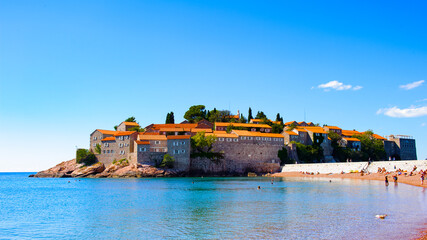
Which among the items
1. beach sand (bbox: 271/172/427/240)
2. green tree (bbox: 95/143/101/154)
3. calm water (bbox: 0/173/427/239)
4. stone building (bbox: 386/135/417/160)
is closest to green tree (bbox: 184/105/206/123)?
green tree (bbox: 95/143/101/154)

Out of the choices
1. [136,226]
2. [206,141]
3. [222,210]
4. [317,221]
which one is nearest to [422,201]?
[317,221]

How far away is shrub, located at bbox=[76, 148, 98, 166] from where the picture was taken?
82131mm

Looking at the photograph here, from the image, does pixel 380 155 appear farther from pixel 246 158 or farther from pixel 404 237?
pixel 404 237

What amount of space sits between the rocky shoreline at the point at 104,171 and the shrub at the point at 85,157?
1180 millimetres

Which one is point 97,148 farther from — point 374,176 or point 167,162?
point 374,176

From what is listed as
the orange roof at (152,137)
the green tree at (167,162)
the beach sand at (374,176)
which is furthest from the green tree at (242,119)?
the green tree at (167,162)

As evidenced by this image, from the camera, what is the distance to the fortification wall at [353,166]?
47.8m

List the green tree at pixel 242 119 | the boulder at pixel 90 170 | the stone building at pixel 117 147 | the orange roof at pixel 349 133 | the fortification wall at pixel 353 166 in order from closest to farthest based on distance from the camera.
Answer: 1. the fortification wall at pixel 353 166
2. the stone building at pixel 117 147
3. the boulder at pixel 90 170
4. the orange roof at pixel 349 133
5. the green tree at pixel 242 119

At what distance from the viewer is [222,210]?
942 inches

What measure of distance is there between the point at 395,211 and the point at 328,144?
227ft

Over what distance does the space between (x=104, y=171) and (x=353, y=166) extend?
51.3 meters

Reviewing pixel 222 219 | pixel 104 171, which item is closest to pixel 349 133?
pixel 104 171

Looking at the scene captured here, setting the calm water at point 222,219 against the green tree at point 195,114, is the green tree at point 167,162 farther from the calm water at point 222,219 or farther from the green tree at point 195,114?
the calm water at point 222,219

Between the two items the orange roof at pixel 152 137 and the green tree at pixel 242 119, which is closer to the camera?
the orange roof at pixel 152 137
